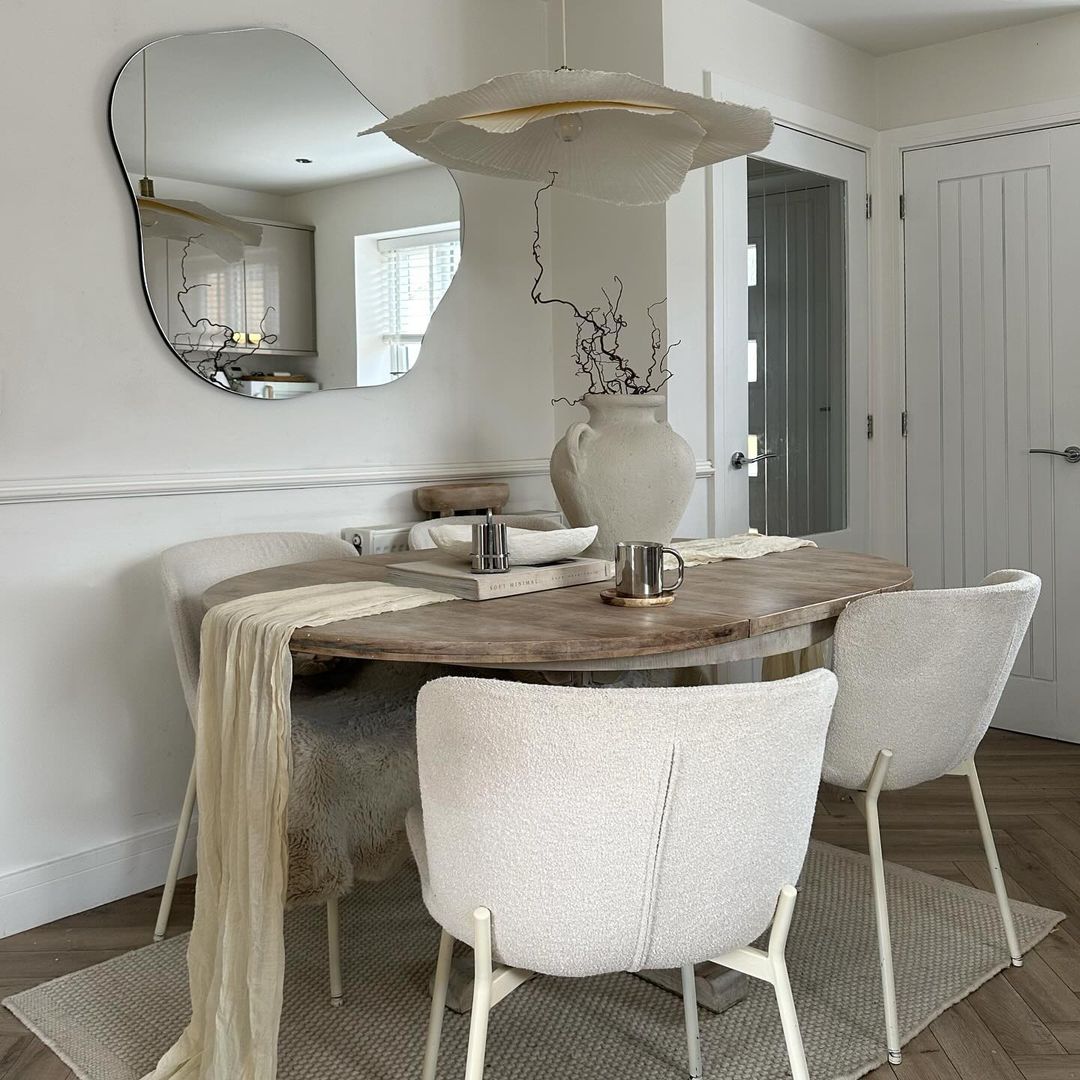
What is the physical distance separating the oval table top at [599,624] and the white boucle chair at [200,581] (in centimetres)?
17

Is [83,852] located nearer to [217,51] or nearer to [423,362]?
[423,362]

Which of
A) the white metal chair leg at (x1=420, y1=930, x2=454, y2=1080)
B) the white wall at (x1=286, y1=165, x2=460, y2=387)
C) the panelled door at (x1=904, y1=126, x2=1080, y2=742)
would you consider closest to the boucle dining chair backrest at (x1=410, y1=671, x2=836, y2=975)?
the white metal chair leg at (x1=420, y1=930, x2=454, y2=1080)

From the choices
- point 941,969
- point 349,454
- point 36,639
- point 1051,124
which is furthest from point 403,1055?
point 1051,124

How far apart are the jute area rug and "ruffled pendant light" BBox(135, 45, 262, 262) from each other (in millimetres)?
1602

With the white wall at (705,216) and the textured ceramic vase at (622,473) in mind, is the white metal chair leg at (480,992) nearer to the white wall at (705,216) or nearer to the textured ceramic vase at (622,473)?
the textured ceramic vase at (622,473)

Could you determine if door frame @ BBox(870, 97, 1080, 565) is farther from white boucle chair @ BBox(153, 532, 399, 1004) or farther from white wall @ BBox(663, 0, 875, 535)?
white boucle chair @ BBox(153, 532, 399, 1004)

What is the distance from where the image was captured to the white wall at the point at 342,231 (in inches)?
115

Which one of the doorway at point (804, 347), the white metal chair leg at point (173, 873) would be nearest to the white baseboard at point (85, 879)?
the white metal chair leg at point (173, 873)

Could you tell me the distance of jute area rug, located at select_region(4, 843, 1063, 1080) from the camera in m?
1.88

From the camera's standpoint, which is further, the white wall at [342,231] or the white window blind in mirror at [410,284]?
the white window blind in mirror at [410,284]

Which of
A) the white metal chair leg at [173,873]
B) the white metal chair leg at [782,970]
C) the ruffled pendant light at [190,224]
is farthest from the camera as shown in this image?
the ruffled pendant light at [190,224]

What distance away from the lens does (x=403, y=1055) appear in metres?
1.91

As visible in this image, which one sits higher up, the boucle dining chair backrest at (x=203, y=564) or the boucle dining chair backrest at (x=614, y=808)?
the boucle dining chair backrest at (x=203, y=564)

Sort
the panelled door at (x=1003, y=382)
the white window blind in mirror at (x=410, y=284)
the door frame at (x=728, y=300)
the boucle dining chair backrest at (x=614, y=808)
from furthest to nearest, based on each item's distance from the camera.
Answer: the panelled door at (x=1003, y=382) → the door frame at (x=728, y=300) → the white window blind in mirror at (x=410, y=284) → the boucle dining chair backrest at (x=614, y=808)
